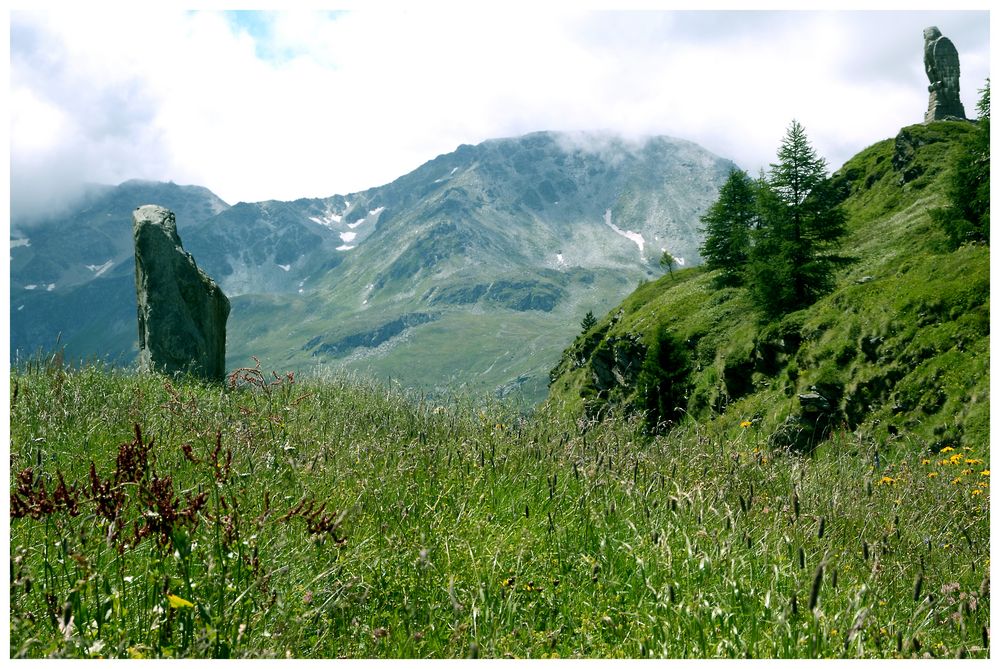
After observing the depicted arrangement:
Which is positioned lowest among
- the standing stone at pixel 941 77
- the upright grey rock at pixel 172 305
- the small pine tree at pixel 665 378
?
the small pine tree at pixel 665 378

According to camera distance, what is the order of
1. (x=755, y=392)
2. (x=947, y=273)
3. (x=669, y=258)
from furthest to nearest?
(x=669, y=258) < (x=755, y=392) < (x=947, y=273)

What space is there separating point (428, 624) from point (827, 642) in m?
2.27

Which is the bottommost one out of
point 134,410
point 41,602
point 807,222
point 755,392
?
point 755,392

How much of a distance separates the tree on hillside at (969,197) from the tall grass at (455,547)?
35.2m

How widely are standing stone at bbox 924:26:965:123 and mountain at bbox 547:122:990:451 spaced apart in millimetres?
40659

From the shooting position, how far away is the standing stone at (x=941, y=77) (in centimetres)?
9112

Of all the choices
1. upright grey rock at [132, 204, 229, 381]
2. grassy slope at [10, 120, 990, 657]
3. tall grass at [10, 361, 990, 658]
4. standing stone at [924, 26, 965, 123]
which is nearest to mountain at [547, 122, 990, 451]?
grassy slope at [10, 120, 990, 657]

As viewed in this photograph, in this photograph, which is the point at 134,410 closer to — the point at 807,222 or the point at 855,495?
the point at 855,495

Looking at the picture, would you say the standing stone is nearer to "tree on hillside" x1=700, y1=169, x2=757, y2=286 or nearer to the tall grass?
"tree on hillside" x1=700, y1=169, x2=757, y2=286

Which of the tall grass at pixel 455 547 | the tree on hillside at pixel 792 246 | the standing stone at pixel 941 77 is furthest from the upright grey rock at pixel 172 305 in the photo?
the standing stone at pixel 941 77

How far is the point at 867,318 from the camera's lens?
111ft

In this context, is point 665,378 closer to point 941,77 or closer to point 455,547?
point 455,547

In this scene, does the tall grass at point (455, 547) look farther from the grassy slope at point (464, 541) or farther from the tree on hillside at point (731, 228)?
the tree on hillside at point (731, 228)
